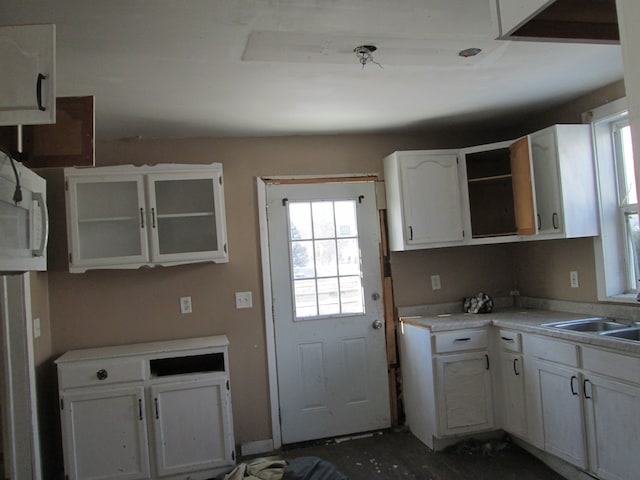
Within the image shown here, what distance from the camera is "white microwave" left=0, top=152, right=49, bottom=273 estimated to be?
1299 millimetres

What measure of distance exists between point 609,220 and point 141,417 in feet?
10.5

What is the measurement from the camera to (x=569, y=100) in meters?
3.20

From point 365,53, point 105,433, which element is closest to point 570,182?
point 365,53

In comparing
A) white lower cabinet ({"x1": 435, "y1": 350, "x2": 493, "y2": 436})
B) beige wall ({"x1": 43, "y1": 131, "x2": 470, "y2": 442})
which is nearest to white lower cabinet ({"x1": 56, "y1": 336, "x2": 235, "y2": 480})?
beige wall ({"x1": 43, "y1": 131, "x2": 470, "y2": 442})

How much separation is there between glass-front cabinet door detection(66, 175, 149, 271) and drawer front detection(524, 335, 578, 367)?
98.3 inches

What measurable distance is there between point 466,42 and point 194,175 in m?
1.90

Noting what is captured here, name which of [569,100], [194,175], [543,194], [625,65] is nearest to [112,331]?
[194,175]

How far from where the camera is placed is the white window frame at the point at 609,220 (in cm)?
298

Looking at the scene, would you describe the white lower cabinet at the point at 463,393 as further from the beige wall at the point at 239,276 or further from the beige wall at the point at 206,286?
the beige wall at the point at 206,286

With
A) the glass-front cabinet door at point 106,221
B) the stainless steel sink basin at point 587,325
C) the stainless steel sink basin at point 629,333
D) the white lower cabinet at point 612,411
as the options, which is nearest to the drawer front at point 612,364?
the white lower cabinet at point 612,411

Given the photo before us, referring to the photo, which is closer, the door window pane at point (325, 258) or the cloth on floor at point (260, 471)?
the cloth on floor at point (260, 471)

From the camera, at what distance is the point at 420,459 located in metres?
3.12

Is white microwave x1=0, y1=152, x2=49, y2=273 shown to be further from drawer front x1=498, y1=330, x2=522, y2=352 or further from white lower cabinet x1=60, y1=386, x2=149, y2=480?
drawer front x1=498, y1=330, x2=522, y2=352

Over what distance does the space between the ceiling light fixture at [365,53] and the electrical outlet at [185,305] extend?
6.72 ft
